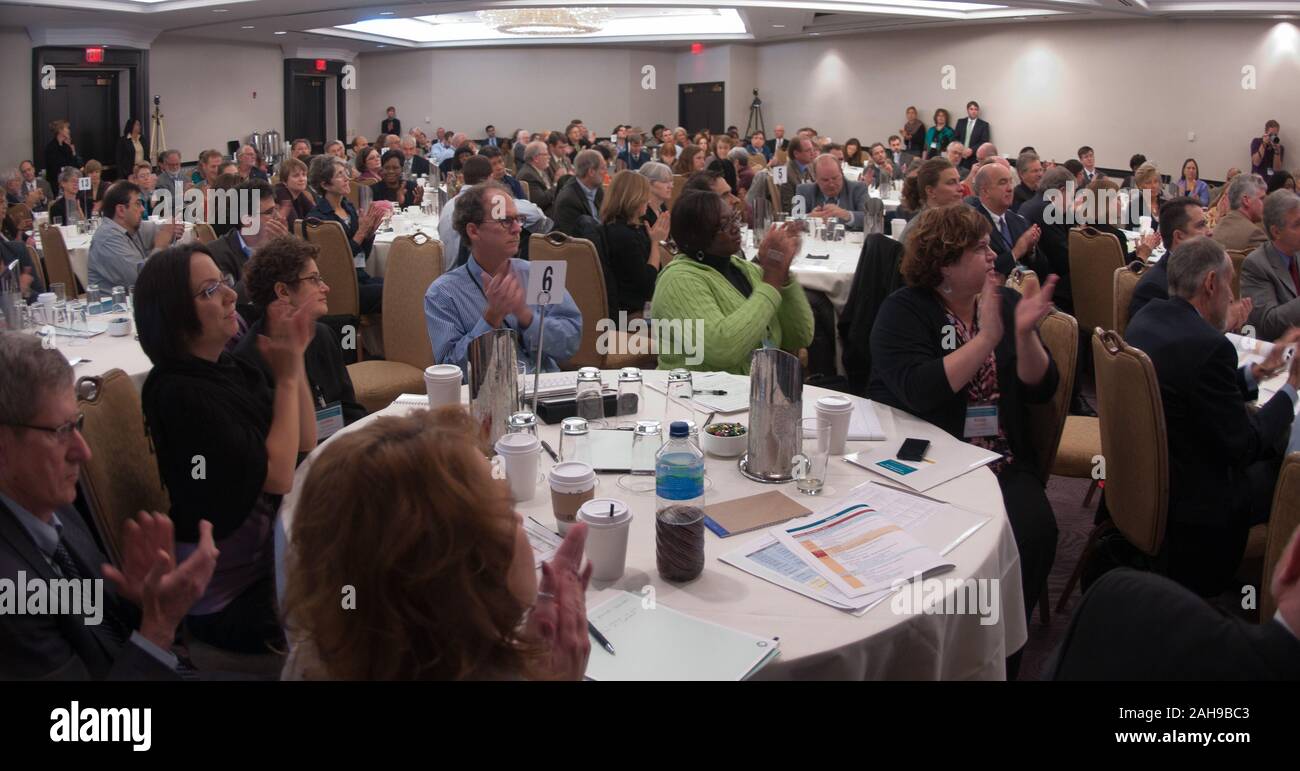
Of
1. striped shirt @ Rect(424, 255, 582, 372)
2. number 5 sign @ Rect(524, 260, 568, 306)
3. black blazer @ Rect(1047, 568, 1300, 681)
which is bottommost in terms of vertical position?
black blazer @ Rect(1047, 568, 1300, 681)

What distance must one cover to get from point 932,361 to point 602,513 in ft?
4.51

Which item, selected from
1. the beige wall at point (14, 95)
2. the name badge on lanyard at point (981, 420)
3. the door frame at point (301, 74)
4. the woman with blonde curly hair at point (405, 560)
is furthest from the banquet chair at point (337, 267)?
the door frame at point (301, 74)

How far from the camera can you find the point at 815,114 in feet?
68.4

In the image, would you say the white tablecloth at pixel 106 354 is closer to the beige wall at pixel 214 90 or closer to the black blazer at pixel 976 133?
the beige wall at pixel 214 90

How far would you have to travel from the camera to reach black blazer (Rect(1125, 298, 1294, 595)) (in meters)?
2.78

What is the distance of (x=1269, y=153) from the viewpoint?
44.9 feet

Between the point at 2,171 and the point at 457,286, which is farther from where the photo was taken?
the point at 2,171

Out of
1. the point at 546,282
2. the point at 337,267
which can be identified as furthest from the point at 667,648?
the point at 337,267

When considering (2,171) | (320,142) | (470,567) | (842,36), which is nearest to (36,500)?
(470,567)

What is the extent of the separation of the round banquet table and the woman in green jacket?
41.2 inches

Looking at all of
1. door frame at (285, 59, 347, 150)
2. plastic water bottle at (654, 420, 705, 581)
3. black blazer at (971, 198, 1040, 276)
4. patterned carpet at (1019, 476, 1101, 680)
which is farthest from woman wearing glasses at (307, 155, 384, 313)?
door frame at (285, 59, 347, 150)

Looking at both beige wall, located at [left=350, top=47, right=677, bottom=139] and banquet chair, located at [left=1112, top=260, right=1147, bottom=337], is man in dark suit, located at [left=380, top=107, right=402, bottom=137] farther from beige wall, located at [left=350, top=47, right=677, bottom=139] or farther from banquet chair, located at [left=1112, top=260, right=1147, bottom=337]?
banquet chair, located at [left=1112, top=260, right=1147, bottom=337]
